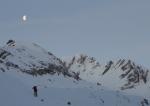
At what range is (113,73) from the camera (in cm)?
14650

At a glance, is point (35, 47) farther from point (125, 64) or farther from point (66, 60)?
point (66, 60)

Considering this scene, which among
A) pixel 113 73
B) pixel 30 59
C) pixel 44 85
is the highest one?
pixel 113 73

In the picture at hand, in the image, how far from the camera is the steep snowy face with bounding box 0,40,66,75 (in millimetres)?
72931

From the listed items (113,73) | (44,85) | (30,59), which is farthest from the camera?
(113,73)

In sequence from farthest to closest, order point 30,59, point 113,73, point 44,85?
point 113,73 < point 30,59 < point 44,85

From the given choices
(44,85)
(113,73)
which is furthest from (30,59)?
(113,73)

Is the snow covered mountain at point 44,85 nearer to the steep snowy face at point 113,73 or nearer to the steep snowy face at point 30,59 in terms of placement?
the steep snowy face at point 30,59

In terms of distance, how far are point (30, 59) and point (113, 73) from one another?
6619 centimetres

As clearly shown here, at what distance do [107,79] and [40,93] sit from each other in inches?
3472

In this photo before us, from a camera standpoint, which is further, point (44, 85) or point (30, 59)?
point (30, 59)

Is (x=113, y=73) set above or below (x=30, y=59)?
above

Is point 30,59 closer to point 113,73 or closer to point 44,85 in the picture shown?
point 44,85

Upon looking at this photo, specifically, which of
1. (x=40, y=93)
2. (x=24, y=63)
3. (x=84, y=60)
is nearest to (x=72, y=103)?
(x=40, y=93)

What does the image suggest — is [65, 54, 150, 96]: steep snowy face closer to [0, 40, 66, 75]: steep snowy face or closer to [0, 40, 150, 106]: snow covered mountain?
[0, 40, 150, 106]: snow covered mountain
